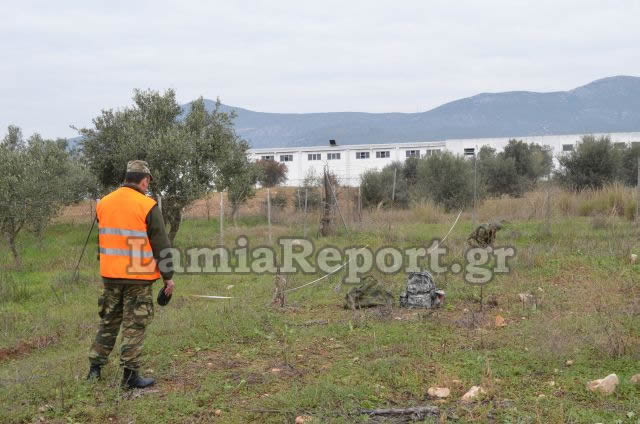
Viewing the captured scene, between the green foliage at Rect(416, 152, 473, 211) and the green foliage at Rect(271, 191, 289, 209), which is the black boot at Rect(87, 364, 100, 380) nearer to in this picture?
the green foliage at Rect(416, 152, 473, 211)

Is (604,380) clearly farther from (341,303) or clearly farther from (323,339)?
(341,303)

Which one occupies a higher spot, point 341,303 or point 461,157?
point 461,157

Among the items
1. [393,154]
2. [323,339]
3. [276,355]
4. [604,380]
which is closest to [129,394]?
[276,355]

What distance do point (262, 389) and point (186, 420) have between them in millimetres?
799

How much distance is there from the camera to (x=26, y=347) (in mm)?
6680

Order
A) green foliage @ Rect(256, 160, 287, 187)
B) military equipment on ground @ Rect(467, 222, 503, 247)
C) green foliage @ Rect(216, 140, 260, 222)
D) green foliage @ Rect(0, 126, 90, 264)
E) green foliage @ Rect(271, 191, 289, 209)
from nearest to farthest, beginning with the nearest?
1. military equipment on ground @ Rect(467, 222, 503, 247)
2. green foliage @ Rect(0, 126, 90, 264)
3. green foliage @ Rect(216, 140, 260, 222)
4. green foliage @ Rect(271, 191, 289, 209)
5. green foliage @ Rect(256, 160, 287, 187)

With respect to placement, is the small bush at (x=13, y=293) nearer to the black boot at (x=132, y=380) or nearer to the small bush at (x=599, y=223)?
the black boot at (x=132, y=380)

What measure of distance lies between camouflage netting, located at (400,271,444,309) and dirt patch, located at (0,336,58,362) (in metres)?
4.36

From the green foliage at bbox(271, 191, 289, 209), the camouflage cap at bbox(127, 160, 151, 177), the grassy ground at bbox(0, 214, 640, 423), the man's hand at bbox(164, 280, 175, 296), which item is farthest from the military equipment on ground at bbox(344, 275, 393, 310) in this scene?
the green foliage at bbox(271, 191, 289, 209)

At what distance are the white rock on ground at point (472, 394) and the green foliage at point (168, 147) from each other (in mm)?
10122

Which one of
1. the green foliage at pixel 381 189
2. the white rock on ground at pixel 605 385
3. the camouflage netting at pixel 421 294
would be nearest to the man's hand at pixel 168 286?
the white rock on ground at pixel 605 385

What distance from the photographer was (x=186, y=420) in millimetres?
4156

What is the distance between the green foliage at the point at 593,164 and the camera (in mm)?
23514

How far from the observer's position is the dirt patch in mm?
6453
